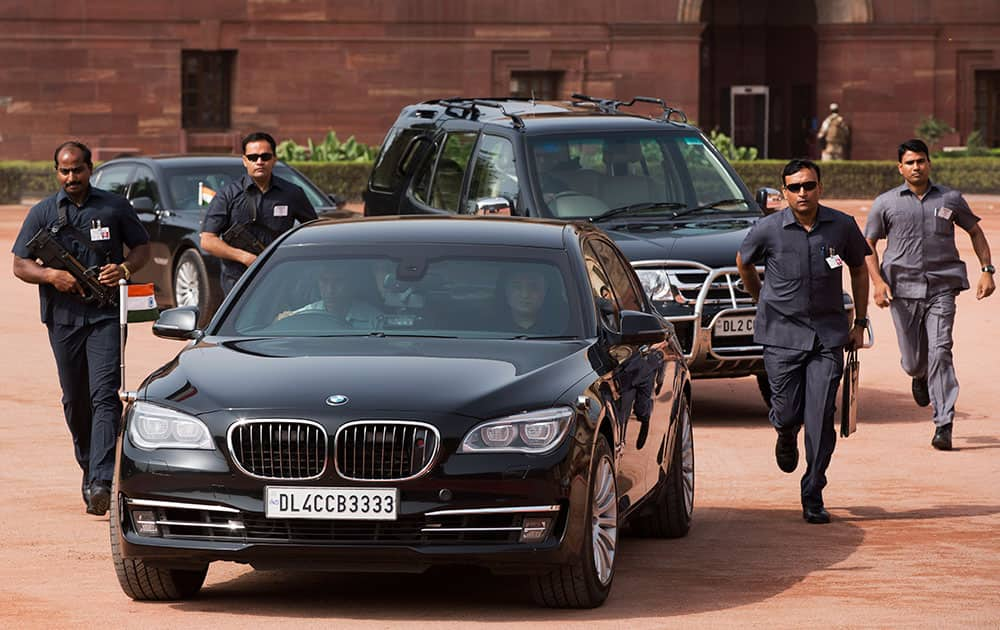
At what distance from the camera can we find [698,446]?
12.9 m

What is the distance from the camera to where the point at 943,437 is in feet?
41.9

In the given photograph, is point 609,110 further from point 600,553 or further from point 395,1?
point 395,1

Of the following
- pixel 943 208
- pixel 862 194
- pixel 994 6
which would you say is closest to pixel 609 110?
pixel 943 208

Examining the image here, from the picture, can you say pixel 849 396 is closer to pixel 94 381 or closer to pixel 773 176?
pixel 94 381

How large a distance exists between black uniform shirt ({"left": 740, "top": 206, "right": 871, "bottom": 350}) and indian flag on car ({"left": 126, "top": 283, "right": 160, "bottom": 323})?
9.59 ft

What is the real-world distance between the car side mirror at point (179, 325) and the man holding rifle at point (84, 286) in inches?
52.2

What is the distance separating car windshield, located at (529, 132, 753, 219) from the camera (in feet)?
47.9

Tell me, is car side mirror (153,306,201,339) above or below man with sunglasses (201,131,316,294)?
below

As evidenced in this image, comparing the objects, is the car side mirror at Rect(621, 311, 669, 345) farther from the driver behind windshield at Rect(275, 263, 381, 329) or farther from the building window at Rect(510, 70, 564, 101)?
the building window at Rect(510, 70, 564, 101)

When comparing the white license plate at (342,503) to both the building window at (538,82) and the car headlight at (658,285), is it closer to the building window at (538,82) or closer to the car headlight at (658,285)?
the car headlight at (658,285)

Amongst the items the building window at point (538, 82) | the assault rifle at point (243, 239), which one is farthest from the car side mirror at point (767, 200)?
the building window at point (538, 82)

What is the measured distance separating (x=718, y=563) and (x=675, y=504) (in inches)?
23.3

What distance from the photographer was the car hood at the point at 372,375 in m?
Result: 7.54

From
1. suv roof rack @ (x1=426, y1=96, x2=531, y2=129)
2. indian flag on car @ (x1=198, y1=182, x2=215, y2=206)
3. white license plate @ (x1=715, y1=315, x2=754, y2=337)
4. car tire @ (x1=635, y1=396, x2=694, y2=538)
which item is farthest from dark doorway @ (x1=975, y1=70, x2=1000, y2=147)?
car tire @ (x1=635, y1=396, x2=694, y2=538)
